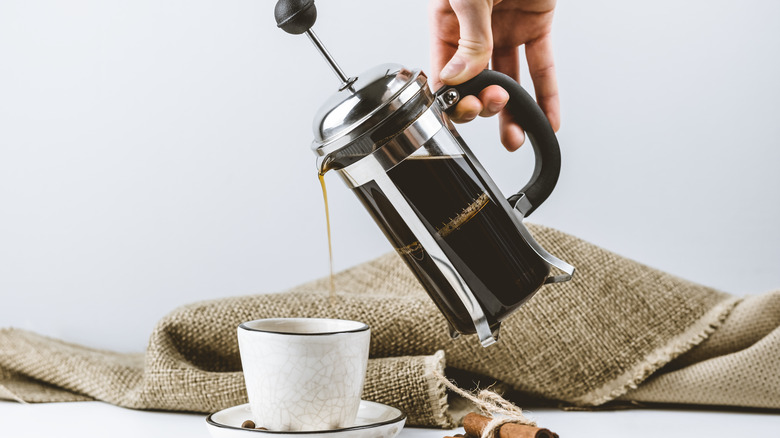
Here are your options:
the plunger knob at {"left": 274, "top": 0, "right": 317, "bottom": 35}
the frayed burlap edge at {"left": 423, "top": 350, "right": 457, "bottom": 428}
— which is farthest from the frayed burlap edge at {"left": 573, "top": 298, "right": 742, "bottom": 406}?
the plunger knob at {"left": 274, "top": 0, "right": 317, "bottom": 35}

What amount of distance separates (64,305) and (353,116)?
0.96 meters

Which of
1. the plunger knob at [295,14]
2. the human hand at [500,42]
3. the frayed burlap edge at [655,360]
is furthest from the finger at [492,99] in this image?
the frayed burlap edge at [655,360]

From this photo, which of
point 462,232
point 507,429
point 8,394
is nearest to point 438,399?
point 507,429

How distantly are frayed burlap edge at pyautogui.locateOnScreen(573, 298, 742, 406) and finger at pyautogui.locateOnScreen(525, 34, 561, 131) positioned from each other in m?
0.30

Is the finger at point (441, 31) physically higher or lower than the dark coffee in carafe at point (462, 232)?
higher

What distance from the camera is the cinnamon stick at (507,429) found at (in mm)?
673

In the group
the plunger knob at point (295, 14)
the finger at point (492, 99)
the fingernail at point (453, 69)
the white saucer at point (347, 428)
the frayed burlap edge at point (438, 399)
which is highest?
the plunger knob at point (295, 14)

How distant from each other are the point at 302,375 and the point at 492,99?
299 mm

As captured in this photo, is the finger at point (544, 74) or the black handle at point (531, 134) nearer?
the black handle at point (531, 134)

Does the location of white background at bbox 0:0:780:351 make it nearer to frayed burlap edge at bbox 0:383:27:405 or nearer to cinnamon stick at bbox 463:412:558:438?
frayed burlap edge at bbox 0:383:27:405

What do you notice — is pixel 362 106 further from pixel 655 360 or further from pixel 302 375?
pixel 655 360

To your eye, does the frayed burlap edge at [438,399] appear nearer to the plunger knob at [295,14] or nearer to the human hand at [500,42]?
the human hand at [500,42]

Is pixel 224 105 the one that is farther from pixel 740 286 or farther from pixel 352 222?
pixel 740 286

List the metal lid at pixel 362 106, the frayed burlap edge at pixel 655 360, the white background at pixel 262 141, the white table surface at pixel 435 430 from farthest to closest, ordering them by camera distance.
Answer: the white background at pixel 262 141
the frayed burlap edge at pixel 655 360
the white table surface at pixel 435 430
the metal lid at pixel 362 106
